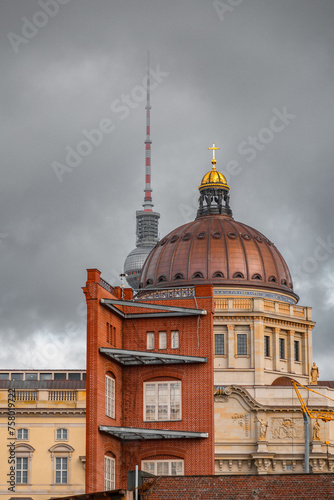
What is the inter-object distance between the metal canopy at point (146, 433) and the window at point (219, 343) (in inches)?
2565

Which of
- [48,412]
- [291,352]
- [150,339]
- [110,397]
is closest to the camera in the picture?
[110,397]

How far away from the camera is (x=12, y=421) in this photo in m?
111

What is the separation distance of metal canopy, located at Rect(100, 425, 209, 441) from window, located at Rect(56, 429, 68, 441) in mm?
37689

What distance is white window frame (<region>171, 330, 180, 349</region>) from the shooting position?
76688mm

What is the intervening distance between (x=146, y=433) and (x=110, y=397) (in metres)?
2.79

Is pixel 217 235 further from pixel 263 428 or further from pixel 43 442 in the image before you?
pixel 43 442

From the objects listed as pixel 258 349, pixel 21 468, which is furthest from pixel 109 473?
pixel 258 349

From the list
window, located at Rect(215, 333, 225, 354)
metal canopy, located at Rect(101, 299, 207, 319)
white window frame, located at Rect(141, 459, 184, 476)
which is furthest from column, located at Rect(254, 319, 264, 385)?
white window frame, located at Rect(141, 459, 184, 476)

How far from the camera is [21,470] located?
11081 centimetres

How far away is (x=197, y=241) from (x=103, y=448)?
250 ft

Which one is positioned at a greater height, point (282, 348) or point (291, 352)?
point (282, 348)

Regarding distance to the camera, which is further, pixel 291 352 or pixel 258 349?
pixel 291 352

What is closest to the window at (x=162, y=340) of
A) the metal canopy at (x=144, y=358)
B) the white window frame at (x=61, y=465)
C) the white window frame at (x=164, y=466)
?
the metal canopy at (x=144, y=358)

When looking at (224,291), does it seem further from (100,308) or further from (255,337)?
(100,308)
